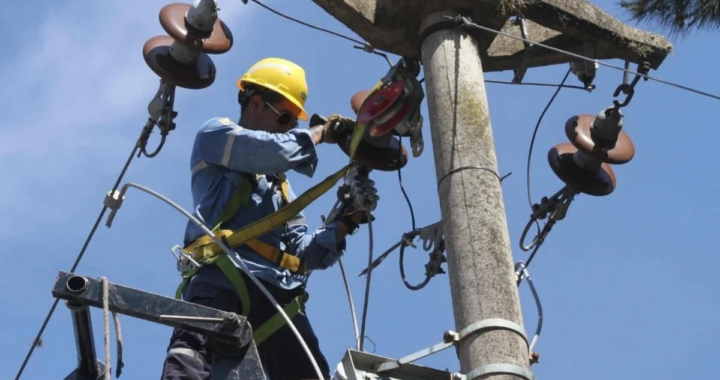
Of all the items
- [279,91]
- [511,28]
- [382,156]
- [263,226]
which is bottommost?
[263,226]

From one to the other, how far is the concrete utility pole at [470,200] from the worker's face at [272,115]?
1.16 meters

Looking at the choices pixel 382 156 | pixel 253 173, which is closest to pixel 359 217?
pixel 382 156

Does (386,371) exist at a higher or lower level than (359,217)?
lower

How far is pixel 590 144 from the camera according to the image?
6340 millimetres

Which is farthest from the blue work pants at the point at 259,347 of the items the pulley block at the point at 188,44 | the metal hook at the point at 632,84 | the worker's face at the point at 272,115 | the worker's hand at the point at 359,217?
the metal hook at the point at 632,84

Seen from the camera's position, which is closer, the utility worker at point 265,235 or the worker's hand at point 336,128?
the utility worker at point 265,235

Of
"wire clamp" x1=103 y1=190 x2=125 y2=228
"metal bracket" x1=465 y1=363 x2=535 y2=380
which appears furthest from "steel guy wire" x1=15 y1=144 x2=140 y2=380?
"metal bracket" x1=465 y1=363 x2=535 y2=380

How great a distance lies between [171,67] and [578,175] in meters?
1.98

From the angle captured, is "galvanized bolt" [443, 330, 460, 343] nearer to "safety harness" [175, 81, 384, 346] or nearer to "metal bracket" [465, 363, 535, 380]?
"metal bracket" [465, 363, 535, 380]

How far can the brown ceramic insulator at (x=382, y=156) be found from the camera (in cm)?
612

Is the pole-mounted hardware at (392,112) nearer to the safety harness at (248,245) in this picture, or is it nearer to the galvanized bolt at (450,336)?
the safety harness at (248,245)

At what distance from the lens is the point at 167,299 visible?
4.75 metres

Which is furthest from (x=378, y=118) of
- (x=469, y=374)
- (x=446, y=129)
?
(x=469, y=374)

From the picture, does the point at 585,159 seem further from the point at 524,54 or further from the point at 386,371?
the point at 386,371
